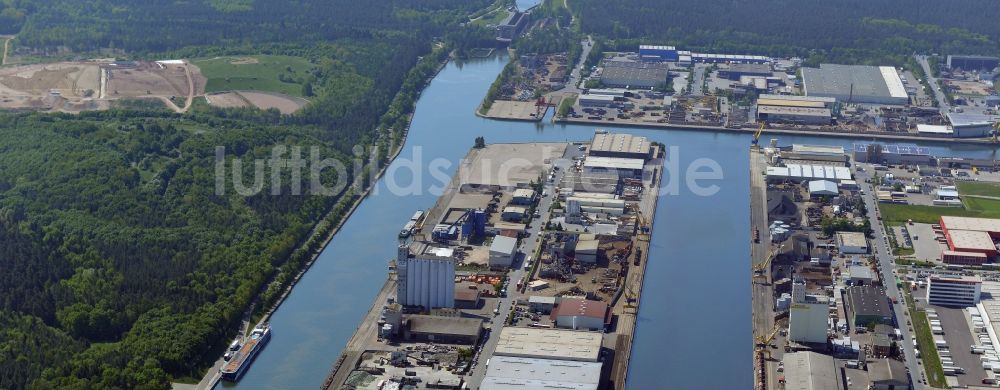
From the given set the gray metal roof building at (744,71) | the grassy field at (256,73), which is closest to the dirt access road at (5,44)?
the grassy field at (256,73)

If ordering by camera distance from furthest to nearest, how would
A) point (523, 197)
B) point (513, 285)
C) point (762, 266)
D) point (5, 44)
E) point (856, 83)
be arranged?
point (5, 44) < point (856, 83) < point (523, 197) < point (762, 266) < point (513, 285)

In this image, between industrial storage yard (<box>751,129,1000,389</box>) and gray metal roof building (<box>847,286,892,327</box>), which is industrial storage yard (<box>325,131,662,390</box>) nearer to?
industrial storage yard (<box>751,129,1000,389</box>)

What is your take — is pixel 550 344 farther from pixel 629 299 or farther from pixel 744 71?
pixel 744 71

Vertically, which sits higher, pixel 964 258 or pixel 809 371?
pixel 964 258

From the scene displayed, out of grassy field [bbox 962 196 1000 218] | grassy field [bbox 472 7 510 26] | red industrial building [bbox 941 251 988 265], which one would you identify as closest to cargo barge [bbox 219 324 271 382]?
red industrial building [bbox 941 251 988 265]

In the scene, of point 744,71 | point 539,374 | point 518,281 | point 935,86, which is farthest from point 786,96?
point 539,374

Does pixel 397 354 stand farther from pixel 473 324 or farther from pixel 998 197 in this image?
pixel 998 197
